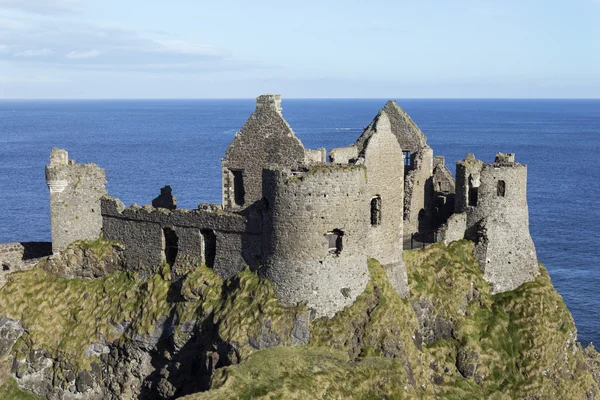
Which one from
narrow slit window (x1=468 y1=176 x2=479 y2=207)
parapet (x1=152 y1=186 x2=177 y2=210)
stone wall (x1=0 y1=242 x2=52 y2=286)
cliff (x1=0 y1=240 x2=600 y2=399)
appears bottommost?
cliff (x1=0 y1=240 x2=600 y2=399)

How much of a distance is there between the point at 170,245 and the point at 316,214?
12.1 metres

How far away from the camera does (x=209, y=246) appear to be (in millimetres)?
41594

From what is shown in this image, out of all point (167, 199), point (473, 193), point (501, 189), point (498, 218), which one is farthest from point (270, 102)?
point (498, 218)

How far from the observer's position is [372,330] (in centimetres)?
3550

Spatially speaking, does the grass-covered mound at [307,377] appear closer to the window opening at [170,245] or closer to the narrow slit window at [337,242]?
the narrow slit window at [337,242]

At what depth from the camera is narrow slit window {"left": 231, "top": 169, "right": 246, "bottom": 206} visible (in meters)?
43.6

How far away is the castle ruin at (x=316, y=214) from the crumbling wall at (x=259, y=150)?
0.06 metres

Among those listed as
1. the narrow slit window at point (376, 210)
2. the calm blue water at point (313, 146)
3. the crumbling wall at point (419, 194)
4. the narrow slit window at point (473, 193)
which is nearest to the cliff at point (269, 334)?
the narrow slit window at point (376, 210)

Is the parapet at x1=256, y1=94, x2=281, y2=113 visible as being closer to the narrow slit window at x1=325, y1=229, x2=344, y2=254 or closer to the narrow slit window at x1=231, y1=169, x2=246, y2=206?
the narrow slit window at x1=231, y1=169, x2=246, y2=206

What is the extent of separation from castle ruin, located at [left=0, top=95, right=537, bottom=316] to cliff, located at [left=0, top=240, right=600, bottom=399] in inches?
41.1

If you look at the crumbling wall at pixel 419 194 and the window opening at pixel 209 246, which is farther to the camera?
the crumbling wall at pixel 419 194

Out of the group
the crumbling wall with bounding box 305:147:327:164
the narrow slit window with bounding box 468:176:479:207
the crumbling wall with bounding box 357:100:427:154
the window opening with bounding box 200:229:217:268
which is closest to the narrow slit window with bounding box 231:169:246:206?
the window opening with bounding box 200:229:217:268

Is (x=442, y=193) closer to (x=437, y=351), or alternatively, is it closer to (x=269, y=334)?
(x=437, y=351)

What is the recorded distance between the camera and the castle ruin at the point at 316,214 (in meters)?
35.0
